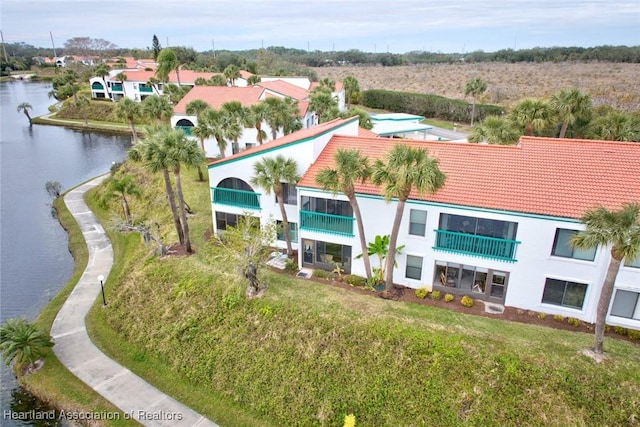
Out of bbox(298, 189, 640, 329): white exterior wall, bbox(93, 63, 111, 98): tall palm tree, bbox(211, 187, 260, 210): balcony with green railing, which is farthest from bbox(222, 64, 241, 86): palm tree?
bbox(298, 189, 640, 329): white exterior wall

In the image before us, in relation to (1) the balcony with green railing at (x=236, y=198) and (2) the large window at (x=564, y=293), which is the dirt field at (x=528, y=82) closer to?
(2) the large window at (x=564, y=293)

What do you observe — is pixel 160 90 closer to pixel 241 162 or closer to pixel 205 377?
pixel 241 162

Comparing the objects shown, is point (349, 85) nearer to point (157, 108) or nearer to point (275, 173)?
point (157, 108)

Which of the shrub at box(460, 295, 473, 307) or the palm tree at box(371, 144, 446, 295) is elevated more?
the palm tree at box(371, 144, 446, 295)

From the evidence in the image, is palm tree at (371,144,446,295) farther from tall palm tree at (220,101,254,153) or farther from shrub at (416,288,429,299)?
tall palm tree at (220,101,254,153)

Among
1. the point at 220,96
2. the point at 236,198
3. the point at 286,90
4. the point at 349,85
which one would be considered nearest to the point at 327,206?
the point at 236,198

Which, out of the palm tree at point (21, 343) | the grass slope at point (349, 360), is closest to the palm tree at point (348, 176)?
the grass slope at point (349, 360)

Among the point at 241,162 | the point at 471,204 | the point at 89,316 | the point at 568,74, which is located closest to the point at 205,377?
the point at 89,316
